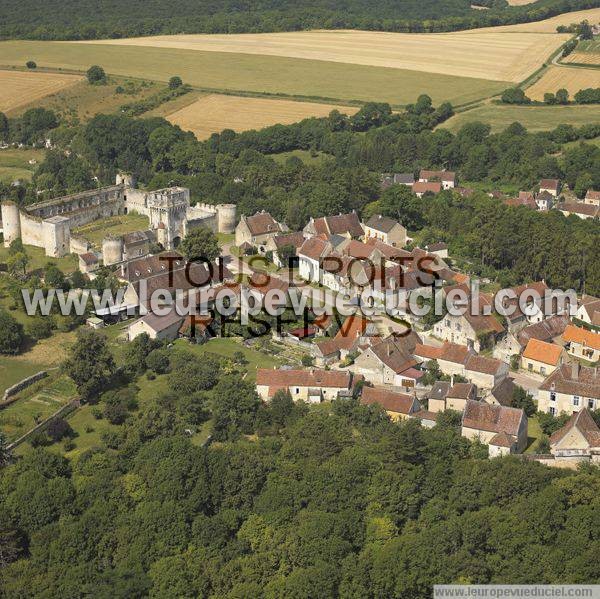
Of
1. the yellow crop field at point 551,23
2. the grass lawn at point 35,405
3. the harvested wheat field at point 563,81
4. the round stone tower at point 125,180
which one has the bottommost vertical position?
the grass lawn at point 35,405

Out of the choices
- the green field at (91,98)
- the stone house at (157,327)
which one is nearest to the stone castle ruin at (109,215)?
the stone house at (157,327)

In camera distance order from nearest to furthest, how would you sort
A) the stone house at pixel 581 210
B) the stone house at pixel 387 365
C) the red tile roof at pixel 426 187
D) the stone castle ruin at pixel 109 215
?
the stone house at pixel 387 365
the stone castle ruin at pixel 109 215
the stone house at pixel 581 210
the red tile roof at pixel 426 187

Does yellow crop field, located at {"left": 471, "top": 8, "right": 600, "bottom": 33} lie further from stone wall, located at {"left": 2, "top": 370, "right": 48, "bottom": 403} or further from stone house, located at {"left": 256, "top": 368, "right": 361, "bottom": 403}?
stone wall, located at {"left": 2, "top": 370, "right": 48, "bottom": 403}

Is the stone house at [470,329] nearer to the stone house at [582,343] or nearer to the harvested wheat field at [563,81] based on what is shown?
the stone house at [582,343]

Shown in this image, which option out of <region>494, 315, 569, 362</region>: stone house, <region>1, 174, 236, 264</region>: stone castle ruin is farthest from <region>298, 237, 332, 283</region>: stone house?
<region>494, 315, 569, 362</region>: stone house

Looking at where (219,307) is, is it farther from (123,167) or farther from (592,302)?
(123,167)

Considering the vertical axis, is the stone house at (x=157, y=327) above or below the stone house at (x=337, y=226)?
below
